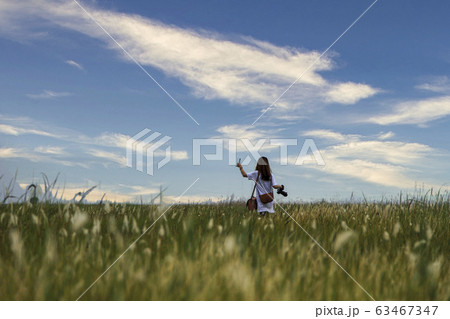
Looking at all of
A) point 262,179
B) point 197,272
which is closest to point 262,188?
point 262,179

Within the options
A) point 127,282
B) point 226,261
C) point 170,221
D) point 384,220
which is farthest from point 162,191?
point 384,220

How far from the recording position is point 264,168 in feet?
33.0

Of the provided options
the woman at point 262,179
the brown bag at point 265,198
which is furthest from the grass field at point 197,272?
the woman at point 262,179

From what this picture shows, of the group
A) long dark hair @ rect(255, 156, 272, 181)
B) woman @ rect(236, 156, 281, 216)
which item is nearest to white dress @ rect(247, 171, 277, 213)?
woman @ rect(236, 156, 281, 216)

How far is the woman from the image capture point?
10.1 metres

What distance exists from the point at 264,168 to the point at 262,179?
30 cm

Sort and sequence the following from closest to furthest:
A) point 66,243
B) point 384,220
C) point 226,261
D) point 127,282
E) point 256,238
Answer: point 127,282
point 226,261
point 66,243
point 256,238
point 384,220

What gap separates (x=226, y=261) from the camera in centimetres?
409

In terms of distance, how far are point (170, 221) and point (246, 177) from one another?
3862 millimetres

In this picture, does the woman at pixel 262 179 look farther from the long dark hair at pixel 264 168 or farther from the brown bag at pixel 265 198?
the brown bag at pixel 265 198

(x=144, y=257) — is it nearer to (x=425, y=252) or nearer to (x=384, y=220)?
(x=425, y=252)

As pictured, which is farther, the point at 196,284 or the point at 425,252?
the point at 425,252

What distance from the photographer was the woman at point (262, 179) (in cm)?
1006

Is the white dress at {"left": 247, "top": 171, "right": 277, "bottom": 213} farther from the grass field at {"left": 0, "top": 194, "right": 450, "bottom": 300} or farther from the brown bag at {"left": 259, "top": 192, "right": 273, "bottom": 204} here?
the grass field at {"left": 0, "top": 194, "right": 450, "bottom": 300}
